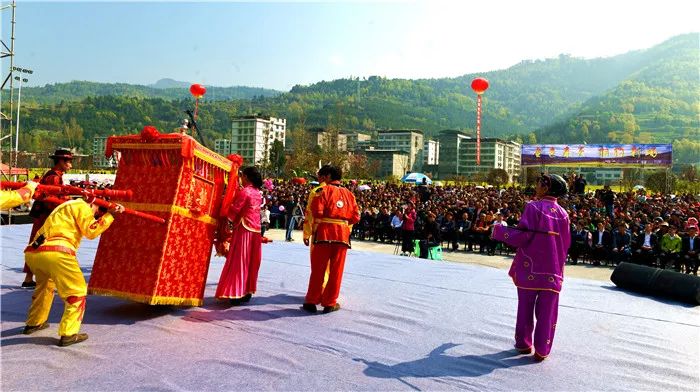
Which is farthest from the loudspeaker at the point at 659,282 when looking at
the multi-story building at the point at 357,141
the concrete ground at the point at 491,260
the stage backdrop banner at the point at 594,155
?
the multi-story building at the point at 357,141

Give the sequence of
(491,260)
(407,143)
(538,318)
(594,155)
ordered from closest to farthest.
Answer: (538,318)
(491,260)
(594,155)
(407,143)

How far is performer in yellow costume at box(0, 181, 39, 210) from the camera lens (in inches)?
127

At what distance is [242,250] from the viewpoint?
5016 mm

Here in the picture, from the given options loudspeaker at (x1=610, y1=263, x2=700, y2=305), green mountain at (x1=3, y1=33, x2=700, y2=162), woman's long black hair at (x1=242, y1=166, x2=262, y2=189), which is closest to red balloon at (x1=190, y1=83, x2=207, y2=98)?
woman's long black hair at (x1=242, y1=166, x2=262, y2=189)

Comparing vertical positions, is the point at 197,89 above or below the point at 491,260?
above

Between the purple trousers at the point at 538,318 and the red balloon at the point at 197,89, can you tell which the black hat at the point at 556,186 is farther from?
the red balloon at the point at 197,89

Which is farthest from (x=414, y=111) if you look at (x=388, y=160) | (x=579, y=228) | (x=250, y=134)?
(x=579, y=228)

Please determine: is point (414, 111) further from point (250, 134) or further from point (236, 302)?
point (236, 302)

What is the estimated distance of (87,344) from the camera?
3.72m

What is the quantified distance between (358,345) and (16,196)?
107 inches

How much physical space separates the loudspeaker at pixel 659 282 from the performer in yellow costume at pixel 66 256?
6.30 meters

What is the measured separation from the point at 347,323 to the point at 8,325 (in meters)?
2.93

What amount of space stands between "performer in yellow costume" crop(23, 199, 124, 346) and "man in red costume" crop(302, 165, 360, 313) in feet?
6.50

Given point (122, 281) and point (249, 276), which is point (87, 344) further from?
point (249, 276)
